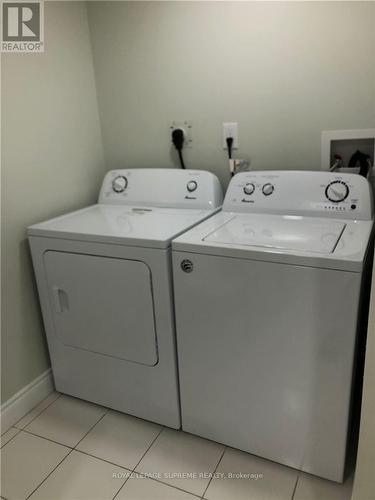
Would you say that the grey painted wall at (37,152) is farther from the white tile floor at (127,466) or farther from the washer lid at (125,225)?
the white tile floor at (127,466)

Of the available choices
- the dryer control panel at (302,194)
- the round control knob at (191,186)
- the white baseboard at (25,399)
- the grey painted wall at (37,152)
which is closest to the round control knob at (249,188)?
the dryer control panel at (302,194)

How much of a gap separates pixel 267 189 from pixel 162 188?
516 mm

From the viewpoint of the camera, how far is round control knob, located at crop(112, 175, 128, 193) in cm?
203

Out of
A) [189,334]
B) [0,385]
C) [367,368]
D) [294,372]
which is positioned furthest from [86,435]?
[367,368]

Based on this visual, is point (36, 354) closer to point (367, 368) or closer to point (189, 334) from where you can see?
point (189, 334)

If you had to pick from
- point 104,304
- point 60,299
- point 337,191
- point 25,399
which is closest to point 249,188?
point 337,191

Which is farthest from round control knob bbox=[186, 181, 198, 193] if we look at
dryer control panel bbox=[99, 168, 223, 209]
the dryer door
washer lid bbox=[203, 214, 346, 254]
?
the dryer door

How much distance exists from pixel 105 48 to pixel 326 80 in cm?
109

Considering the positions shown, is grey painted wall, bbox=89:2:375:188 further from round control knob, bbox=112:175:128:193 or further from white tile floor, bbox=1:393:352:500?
white tile floor, bbox=1:393:352:500

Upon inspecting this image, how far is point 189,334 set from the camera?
4.83ft

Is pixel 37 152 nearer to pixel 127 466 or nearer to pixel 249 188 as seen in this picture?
pixel 249 188

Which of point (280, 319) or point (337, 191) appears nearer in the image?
point (280, 319)

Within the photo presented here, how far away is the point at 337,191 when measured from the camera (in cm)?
156

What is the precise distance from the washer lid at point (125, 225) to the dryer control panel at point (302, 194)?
175 mm
